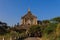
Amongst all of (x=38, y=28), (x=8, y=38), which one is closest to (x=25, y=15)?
(x=38, y=28)

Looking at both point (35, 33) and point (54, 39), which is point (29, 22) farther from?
point (54, 39)

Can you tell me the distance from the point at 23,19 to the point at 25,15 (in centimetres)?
129

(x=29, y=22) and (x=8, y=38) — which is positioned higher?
(x=29, y=22)

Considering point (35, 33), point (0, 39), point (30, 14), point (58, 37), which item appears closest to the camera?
point (58, 37)

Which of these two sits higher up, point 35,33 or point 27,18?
point 27,18

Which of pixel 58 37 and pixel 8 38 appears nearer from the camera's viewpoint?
pixel 58 37

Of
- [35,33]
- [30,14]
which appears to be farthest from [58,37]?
[30,14]

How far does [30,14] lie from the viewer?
57281mm

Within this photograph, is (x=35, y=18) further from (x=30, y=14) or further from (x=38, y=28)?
(x=38, y=28)

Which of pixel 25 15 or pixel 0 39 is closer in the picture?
pixel 0 39

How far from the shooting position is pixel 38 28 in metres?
39.0

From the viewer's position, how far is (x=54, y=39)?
Answer: 1714 centimetres

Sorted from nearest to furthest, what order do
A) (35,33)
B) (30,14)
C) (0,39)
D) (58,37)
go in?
(58,37) < (0,39) < (35,33) < (30,14)

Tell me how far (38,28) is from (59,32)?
21.6 m
